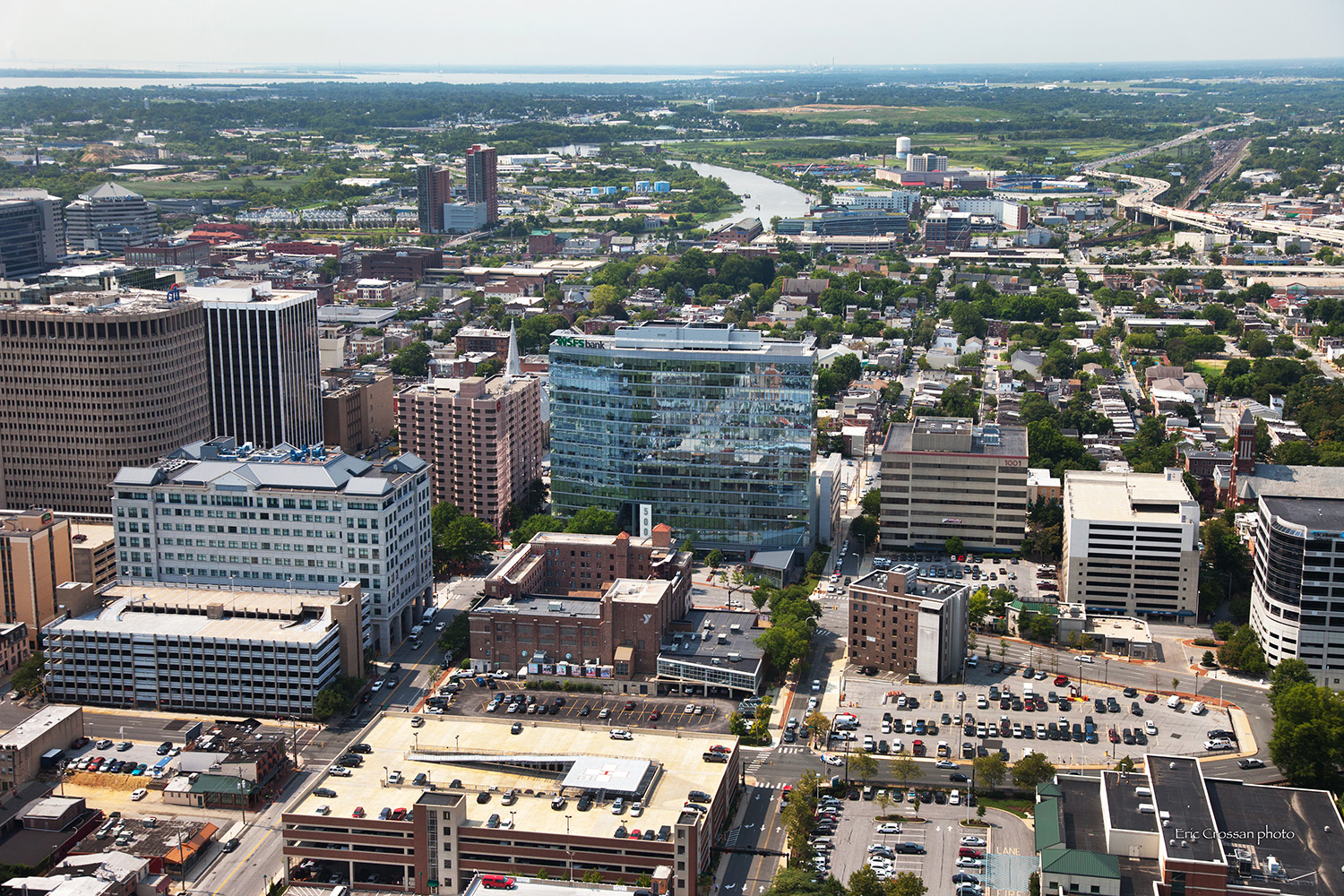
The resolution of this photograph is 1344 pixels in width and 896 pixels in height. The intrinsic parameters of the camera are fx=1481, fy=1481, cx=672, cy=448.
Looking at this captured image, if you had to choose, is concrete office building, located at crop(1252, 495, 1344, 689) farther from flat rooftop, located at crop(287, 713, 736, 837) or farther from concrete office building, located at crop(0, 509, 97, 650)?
concrete office building, located at crop(0, 509, 97, 650)

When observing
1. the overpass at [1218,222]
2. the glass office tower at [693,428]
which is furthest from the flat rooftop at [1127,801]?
the overpass at [1218,222]

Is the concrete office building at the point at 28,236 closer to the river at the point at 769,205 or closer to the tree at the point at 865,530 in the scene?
the river at the point at 769,205

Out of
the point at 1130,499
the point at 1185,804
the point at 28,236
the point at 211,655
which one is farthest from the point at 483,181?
the point at 1185,804

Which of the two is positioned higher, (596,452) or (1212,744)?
(596,452)

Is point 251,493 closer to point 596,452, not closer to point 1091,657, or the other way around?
point 596,452

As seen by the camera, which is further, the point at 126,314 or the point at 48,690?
the point at 126,314

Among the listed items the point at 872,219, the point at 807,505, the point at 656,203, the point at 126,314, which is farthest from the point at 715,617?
the point at 656,203

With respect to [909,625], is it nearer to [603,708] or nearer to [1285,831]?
[603,708]
